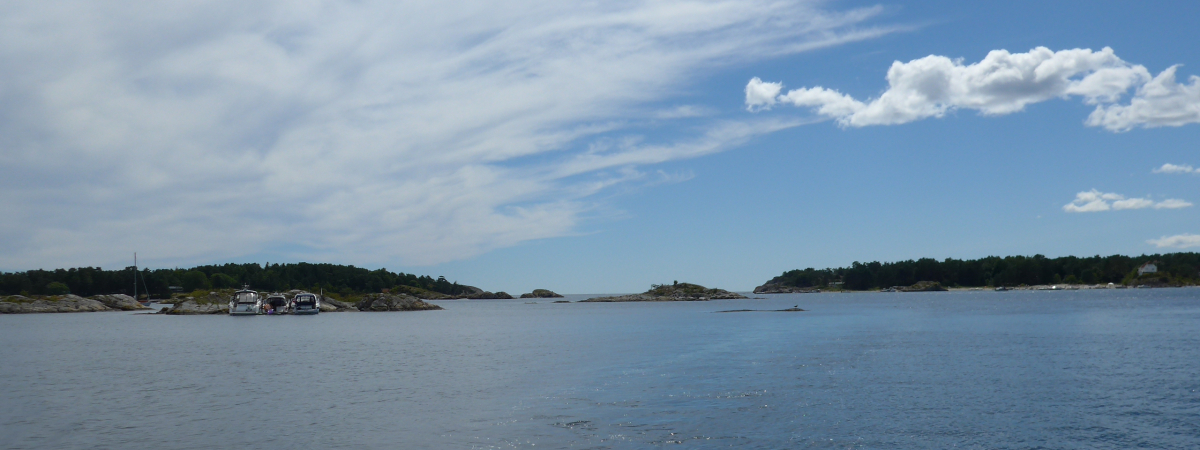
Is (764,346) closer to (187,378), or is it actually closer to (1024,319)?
(187,378)

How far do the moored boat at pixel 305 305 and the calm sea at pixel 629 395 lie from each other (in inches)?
4333

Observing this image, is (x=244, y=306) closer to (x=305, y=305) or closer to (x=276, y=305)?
(x=276, y=305)

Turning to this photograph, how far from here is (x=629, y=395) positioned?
38844 mm

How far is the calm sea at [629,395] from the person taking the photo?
2795 centimetres

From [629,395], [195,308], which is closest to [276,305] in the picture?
[195,308]

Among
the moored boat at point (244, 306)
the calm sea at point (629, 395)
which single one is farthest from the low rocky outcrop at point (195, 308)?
the calm sea at point (629, 395)

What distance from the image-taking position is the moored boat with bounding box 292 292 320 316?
183m

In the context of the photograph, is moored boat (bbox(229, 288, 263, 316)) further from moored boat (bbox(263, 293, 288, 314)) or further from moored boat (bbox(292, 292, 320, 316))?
moored boat (bbox(292, 292, 320, 316))

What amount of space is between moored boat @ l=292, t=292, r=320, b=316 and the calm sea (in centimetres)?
11005

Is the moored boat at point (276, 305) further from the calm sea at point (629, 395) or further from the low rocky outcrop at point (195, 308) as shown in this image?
the calm sea at point (629, 395)

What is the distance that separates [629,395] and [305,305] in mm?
164604

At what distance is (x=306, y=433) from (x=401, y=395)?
10.4 m

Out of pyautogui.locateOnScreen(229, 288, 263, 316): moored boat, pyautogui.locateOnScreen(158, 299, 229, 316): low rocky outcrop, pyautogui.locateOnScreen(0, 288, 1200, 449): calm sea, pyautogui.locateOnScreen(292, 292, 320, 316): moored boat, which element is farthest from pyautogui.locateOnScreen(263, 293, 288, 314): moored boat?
pyautogui.locateOnScreen(0, 288, 1200, 449): calm sea

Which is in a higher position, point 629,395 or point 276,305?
point 276,305
